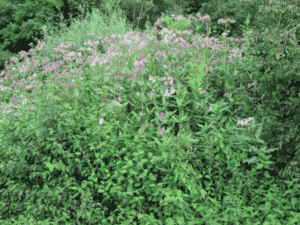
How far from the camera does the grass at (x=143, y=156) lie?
2.78m

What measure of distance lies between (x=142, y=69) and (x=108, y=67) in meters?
0.49

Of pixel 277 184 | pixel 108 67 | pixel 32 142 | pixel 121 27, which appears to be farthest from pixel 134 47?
pixel 121 27

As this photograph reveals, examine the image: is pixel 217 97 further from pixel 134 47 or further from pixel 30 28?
pixel 30 28

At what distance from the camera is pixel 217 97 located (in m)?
3.65

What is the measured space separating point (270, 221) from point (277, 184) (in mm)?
386

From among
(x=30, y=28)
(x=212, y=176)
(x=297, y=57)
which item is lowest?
(x=30, y=28)

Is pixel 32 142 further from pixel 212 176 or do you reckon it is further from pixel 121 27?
pixel 121 27

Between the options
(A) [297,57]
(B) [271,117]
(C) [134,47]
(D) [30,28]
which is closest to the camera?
(A) [297,57]

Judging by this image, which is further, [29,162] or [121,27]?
[121,27]

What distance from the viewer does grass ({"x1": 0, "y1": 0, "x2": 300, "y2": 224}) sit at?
278 centimetres

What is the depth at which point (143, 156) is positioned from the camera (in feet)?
10.2

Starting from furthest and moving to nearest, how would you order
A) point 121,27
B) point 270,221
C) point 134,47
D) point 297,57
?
point 121,27 → point 134,47 → point 297,57 → point 270,221

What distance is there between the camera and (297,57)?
9.00 feet

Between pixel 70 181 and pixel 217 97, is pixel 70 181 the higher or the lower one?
the lower one
